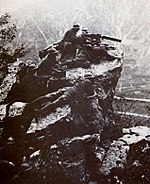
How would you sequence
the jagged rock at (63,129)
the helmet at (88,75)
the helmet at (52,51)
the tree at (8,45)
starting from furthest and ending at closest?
the tree at (8,45), the helmet at (52,51), the helmet at (88,75), the jagged rock at (63,129)

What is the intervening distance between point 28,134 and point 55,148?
32 cm

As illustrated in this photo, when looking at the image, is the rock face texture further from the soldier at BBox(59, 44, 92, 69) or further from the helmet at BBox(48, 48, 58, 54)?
the helmet at BBox(48, 48, 58, 54)

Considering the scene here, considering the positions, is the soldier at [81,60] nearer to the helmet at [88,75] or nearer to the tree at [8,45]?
the helmet at [88,75]

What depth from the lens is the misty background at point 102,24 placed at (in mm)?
3564

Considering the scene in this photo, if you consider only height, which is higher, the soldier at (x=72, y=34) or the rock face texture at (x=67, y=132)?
the soldier at (x=72, y=34)

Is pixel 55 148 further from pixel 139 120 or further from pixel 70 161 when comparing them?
pixel 139 120

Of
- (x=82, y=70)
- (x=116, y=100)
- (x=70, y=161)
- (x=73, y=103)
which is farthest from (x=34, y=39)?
(x=70, y=161)

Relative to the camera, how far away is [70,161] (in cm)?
313

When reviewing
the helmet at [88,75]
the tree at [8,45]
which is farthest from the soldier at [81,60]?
the tree at [8,45]

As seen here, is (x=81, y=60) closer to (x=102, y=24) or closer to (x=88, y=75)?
(x=88, y=75)

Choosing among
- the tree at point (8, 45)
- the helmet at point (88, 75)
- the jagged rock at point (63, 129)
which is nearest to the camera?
the jagged rock at point (63, 129)

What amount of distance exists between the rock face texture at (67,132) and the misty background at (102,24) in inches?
7.3

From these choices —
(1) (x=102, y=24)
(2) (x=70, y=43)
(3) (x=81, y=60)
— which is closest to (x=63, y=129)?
(3) (x=81, y=60)

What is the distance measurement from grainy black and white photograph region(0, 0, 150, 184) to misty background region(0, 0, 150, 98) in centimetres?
1
